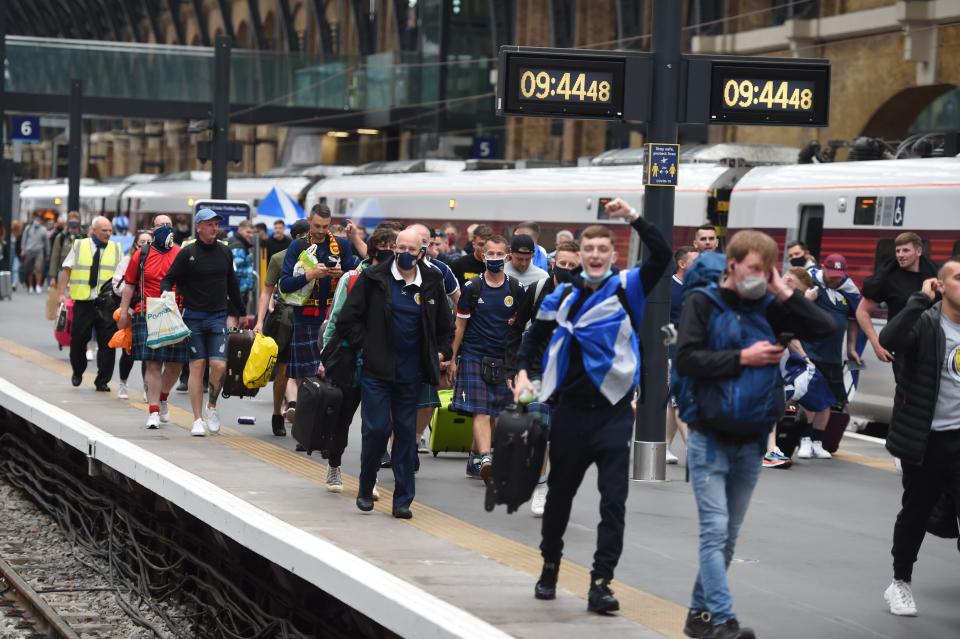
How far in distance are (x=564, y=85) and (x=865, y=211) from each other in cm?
714

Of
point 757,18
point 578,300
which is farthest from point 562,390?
point 757,18

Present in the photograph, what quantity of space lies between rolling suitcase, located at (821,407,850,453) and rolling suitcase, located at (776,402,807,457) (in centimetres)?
42

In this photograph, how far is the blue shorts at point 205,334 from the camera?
12945 mm

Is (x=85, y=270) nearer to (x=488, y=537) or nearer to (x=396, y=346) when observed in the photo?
(x=396, y=346)

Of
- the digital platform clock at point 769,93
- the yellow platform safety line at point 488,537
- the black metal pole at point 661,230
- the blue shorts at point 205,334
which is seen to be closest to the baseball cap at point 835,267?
the yellow platform safety line at point 488,537

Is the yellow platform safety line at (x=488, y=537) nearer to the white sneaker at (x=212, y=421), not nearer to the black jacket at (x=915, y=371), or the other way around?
the white sneaker at (x=212, y=421)

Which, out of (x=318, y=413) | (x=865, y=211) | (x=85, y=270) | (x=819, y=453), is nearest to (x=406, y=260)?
(x=318, y=413)

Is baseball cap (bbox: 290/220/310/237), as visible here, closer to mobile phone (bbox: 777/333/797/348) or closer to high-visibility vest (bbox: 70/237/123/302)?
high-visibility vest (bbox: 70/237/123/302)

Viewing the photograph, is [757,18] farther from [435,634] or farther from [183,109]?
[435,634]

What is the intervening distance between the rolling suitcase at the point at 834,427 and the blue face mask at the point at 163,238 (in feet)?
18.7

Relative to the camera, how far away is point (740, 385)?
6598mm

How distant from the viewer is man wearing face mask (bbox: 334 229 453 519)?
9492mm

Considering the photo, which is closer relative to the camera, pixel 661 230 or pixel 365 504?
pixel 365 504

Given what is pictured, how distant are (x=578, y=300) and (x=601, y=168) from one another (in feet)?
54.5
